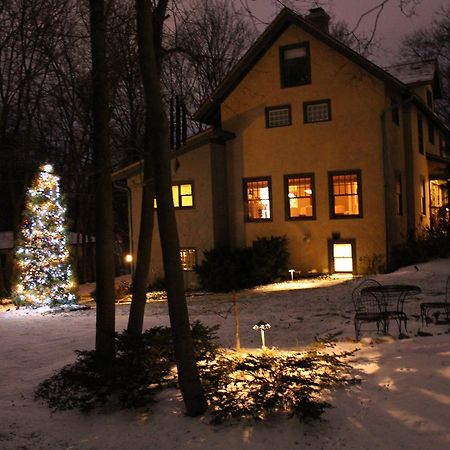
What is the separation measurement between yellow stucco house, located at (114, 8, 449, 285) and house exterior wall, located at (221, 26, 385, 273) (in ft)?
0.12

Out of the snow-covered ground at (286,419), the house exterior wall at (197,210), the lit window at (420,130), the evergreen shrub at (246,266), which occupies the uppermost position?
the lit window at (420,130)

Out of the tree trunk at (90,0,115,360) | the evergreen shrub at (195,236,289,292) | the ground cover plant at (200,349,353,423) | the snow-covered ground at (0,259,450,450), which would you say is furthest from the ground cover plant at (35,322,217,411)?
the evergreen shrub at (195,236,289,292)

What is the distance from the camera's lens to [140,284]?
346 inches

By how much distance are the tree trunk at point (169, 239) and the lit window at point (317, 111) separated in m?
14.8

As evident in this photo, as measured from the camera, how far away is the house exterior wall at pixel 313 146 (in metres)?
20.4

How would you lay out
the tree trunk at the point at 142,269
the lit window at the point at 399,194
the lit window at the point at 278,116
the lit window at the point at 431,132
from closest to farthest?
the tree trunk at the point at 142,269, the lit window at the point at 278,116, the lit window at the point at 399,194, the lit window at the point at 431,132

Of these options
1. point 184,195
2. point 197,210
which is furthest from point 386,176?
point 184,195

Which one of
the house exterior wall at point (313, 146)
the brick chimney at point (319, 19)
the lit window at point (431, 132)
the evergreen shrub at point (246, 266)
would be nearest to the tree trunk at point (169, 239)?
the house exterior wall at point (313, 146)

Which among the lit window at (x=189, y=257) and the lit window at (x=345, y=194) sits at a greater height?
the lit window at (x=345, y=194)

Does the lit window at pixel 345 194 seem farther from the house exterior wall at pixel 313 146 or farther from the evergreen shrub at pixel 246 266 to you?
the evergreen shrub at pixel 246 266

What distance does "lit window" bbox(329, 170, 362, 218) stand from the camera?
2064 centimetres

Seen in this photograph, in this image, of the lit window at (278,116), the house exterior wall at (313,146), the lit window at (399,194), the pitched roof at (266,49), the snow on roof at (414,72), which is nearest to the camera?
the pitched roof at (266,49)

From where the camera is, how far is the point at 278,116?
2161cm

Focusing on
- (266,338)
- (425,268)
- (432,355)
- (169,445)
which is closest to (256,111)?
(425,268)
